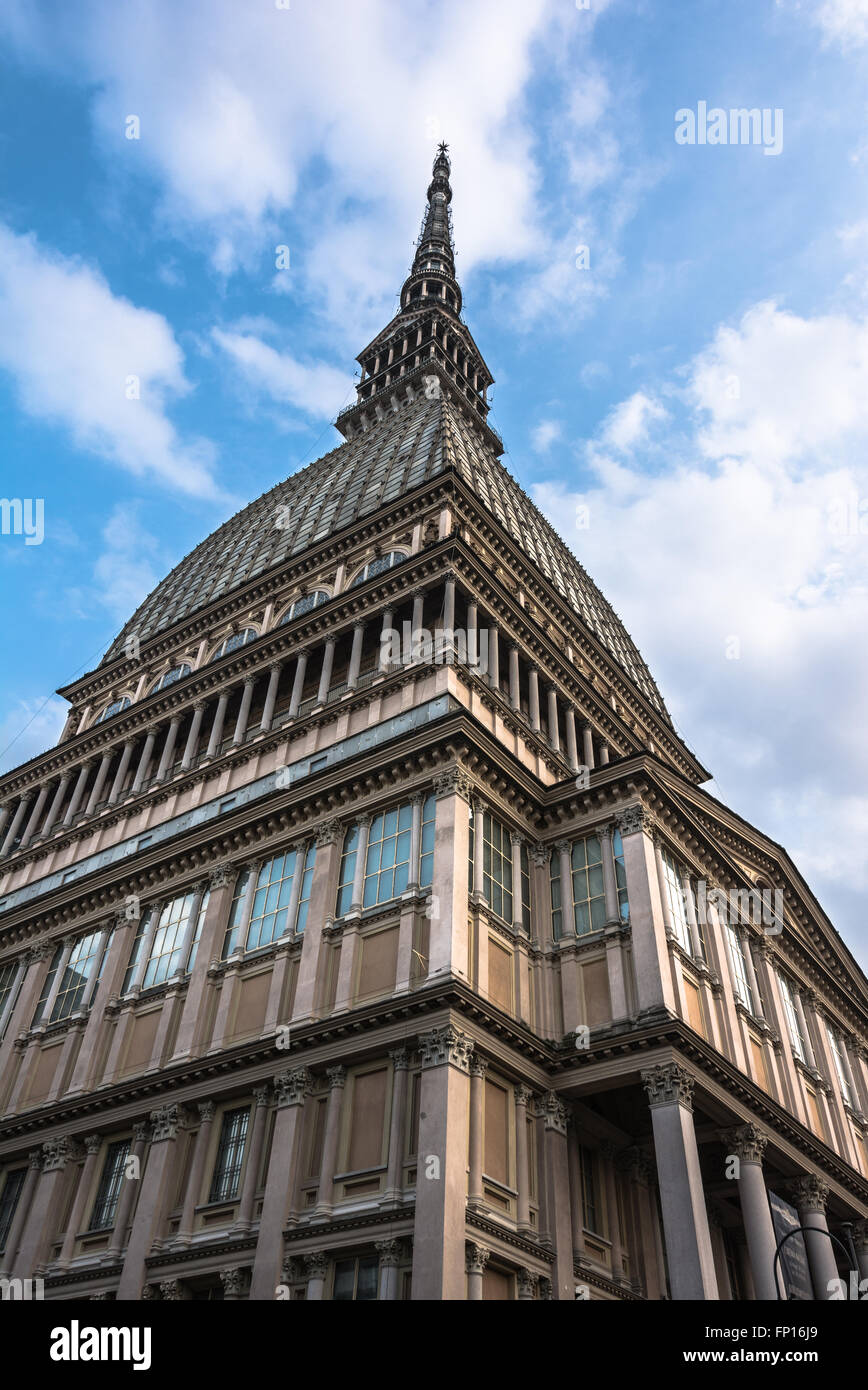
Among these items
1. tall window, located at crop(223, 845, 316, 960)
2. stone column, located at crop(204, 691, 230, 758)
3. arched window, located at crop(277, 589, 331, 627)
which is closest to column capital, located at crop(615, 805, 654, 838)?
tall window, located at crop(223, 845, 316, 960)

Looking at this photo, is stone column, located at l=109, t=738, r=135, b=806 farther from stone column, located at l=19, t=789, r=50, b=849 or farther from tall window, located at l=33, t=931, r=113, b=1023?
tall window, located at l=33, t=931, r=113, b=1023

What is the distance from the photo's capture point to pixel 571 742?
46469 mm

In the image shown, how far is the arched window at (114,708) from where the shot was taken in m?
56.7

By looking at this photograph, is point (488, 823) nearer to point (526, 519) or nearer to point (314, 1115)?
point (314, 1115)

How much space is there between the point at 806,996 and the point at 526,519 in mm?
30429

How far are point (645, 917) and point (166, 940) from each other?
58.1ft

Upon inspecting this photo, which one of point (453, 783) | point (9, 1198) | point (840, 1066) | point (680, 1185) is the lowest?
point (680, 1185)

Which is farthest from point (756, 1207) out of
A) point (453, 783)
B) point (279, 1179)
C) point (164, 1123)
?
point (164, 1123)

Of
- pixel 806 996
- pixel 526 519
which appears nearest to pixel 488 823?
pixel 806 996

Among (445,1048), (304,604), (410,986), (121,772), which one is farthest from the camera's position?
(304,604)

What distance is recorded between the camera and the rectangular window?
3080cm

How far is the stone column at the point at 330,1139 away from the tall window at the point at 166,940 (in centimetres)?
900

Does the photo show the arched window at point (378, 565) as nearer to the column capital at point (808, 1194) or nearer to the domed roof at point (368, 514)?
the domed roof at point (368, 514)

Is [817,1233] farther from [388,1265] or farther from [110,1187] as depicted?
[110,1187]
